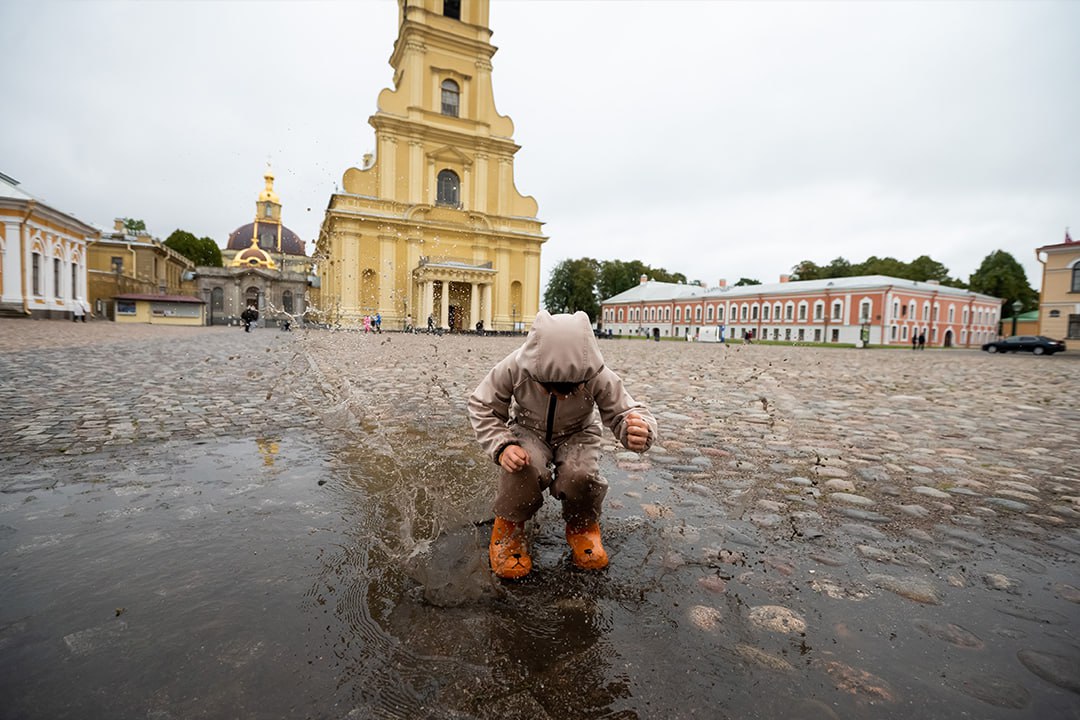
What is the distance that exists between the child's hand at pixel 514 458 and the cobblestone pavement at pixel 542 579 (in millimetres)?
487

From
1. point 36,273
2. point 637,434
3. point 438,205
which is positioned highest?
point 438,205

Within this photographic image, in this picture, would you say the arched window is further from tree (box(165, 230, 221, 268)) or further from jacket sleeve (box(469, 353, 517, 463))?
tree (box(165, 230, 221, 268))

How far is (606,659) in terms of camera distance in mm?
1640

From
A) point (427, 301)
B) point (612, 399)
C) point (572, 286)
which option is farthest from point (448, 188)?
point (612, 399)

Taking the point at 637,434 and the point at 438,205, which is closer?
the point at 637,434

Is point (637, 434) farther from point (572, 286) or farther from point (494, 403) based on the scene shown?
point (572, 286)

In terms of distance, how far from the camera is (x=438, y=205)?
40.0 m

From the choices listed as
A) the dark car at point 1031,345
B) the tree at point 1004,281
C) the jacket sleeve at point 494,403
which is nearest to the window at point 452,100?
the dark car at point 1031,345

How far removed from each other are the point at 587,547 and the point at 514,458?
556mm

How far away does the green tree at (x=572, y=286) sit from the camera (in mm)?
70500

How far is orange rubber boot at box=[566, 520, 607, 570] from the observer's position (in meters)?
2.30

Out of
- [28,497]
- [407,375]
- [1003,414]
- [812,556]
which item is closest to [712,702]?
[812,556]

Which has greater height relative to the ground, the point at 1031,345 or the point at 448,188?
the point at 448,188

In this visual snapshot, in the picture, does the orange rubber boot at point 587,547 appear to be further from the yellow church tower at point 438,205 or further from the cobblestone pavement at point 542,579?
the yellow church tower at point 438,205
